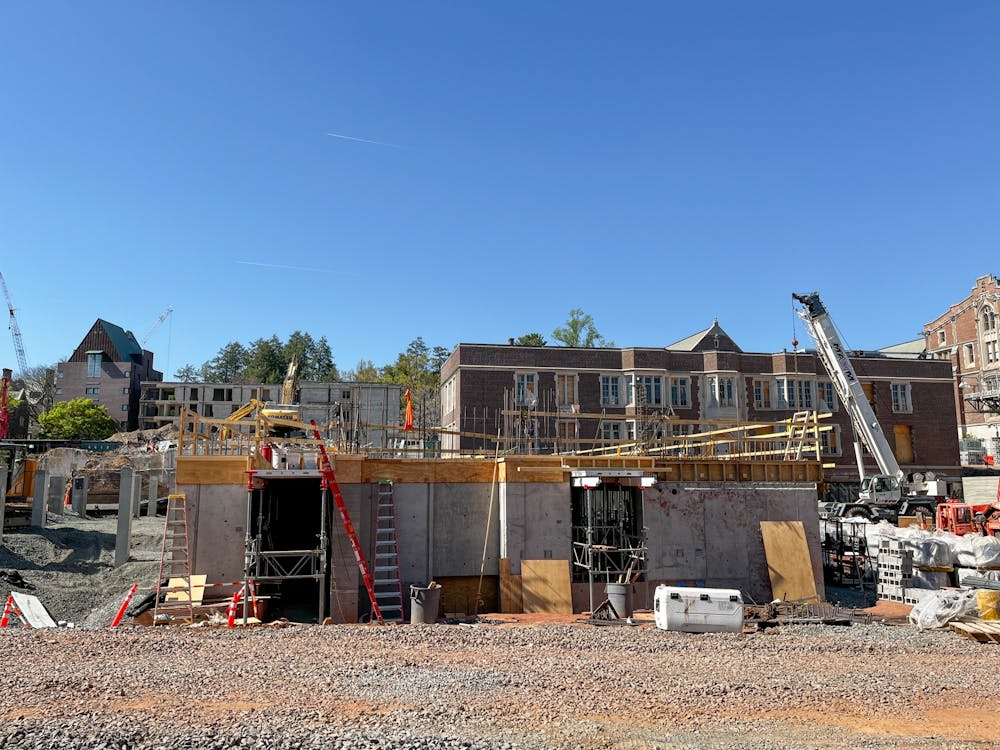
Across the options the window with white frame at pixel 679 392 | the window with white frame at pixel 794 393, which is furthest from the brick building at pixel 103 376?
the window with white frame at pixel 794 393

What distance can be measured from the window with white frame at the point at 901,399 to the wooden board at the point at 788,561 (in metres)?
37.4

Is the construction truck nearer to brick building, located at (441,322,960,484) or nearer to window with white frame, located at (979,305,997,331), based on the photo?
brick building, located at (441,322,960,484)

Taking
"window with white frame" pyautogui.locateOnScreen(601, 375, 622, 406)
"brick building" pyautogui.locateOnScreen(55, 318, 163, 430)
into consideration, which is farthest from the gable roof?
"brick building" pyautogui.locateOnScreen(55, 318, 163, 430)

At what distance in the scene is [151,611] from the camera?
16297mm

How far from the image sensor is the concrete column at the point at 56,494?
131 feet

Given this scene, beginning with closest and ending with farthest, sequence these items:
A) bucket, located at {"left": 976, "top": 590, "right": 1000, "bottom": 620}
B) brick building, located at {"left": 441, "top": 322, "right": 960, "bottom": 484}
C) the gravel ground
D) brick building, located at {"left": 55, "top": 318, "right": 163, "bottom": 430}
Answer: bucket, located at {"left": 976, "top": 590, "right": 1000, "bottom": 620} → the gravel ground → brick building, located at {"left": 441, "top": 322, "right": 960, "bottom": 484} → brick building, located at {"left": 55, "top": 318, "right": 163, "bottom": 430}

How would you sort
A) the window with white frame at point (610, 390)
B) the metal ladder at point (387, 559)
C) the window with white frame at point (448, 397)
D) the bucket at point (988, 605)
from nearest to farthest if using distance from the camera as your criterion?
the bucket at point (988, 605)
the metal ladder at point (387, 559)
the window with white frame at point (610, 390)
the window with white frame at point (448, 397)

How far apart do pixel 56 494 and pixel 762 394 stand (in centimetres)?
4199

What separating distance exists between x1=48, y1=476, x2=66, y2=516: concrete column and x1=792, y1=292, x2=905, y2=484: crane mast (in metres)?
39.1

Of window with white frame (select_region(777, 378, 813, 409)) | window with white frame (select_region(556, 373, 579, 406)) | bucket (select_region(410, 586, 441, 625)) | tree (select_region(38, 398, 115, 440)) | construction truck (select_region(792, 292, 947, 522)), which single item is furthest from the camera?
tree (select_region(38, 398, 115, 440))

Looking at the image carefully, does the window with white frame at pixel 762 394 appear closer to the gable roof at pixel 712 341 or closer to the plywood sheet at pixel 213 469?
the gable roof at pixel 712 341

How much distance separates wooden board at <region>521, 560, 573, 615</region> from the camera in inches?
697

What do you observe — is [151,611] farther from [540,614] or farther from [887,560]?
[887,560]

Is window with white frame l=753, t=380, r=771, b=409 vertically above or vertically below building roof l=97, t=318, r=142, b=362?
below
